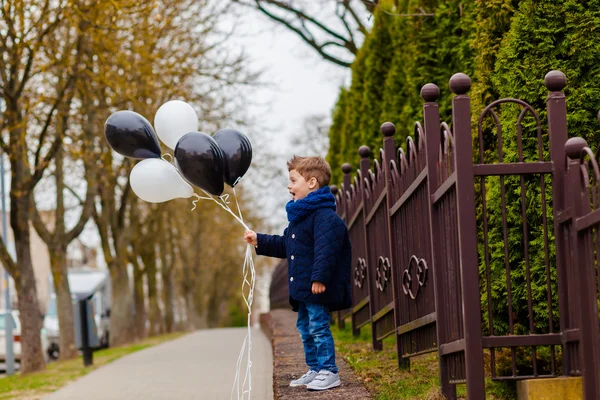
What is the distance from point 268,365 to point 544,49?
20.4 feet

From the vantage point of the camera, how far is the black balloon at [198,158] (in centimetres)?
562

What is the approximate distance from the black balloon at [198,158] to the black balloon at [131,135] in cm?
30

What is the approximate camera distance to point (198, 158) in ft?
18.5

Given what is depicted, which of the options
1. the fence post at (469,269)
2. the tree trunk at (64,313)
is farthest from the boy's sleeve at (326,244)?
the tree trunk at (64,313)

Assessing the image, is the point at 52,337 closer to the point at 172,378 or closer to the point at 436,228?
the point at 172,378

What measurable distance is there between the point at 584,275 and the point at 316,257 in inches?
82.3

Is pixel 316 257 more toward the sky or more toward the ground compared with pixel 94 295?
more toward the sky

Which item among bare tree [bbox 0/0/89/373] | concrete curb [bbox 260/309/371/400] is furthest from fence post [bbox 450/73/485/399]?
bare tree [bbox 0/0/89/373]

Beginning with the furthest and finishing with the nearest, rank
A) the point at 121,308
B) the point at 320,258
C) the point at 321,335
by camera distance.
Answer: the point at 121,308, the point at 321,335, the point at 320,258

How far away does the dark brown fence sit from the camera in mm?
3725

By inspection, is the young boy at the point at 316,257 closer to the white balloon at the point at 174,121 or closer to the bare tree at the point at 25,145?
the white balloon at the point at 174,121

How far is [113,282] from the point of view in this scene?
79.0 feet

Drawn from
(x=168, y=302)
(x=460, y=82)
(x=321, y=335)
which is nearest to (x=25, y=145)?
(x=321, y=335)

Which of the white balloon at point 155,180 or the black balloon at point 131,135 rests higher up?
the black balloon at point 131,135
